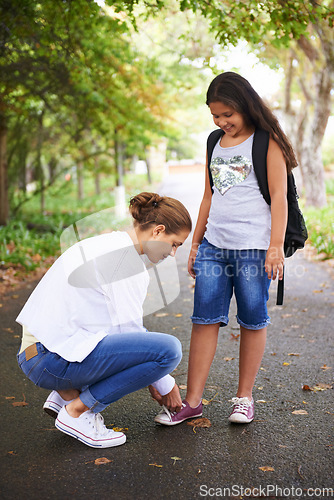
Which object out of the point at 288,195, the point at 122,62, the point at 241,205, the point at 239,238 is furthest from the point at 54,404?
the point at 122,62

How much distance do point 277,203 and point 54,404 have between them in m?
1.58

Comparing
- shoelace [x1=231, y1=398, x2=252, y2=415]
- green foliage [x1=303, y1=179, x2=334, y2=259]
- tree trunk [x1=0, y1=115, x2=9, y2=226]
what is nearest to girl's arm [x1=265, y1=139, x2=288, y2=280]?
shoelace [x1=231, y1=398, x2=252, y2=415]

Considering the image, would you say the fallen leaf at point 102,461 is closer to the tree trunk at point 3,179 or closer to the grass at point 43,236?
the grass at point 43,236

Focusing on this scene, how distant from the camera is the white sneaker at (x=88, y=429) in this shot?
2832 millimetres

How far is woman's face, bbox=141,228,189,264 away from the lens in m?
2.82

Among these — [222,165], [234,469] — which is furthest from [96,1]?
[234,469]

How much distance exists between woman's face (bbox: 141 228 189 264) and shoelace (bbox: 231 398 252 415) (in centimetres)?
98

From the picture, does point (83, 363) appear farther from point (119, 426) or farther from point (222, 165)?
point (222, 165)

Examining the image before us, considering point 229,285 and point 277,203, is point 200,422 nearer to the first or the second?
point 229,285

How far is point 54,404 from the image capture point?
2.94m

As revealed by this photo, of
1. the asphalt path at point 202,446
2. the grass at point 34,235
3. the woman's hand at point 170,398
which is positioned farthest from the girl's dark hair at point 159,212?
the grass at point 34,235

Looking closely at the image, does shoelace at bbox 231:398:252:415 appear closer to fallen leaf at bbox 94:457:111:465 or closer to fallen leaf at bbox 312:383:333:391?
fallen leaf at bbox 312:383:333:391

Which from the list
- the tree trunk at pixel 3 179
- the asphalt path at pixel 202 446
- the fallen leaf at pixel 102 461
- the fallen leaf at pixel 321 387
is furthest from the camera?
the tree trunk at pixel 3 179

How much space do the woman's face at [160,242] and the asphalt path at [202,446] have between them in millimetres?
996
